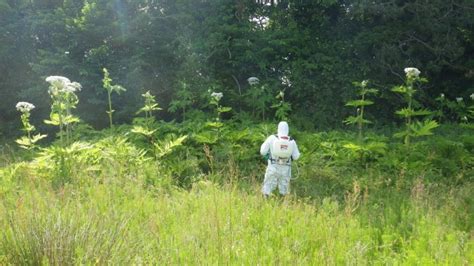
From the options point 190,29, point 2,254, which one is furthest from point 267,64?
point 2,254

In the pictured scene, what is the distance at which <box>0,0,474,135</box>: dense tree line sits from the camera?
1120 cm

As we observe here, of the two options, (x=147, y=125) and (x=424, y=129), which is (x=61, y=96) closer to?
(x=147, y=125)

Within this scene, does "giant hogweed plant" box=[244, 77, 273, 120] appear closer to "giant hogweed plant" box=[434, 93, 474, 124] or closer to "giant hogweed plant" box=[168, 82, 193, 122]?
"giant hogweed plant" box=[168, 82, 193, 122]

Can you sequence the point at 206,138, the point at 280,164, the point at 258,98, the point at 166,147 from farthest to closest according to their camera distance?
the point at 258,98 < the point at 206,138 < the point at 166,147 < the point at 280,164

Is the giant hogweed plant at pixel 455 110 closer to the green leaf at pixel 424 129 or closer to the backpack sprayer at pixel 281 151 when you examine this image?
the green leaf at pixel 424 129

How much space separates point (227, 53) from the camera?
40.2ft

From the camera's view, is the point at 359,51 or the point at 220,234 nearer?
the point at 220,234

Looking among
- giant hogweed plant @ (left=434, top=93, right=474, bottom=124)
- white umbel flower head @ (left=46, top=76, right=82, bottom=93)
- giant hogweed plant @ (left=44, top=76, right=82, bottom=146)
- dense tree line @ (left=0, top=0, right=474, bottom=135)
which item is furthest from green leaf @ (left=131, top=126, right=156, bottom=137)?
giant hogweed plant @ (left=434, top=93, right=474, bottom=124)

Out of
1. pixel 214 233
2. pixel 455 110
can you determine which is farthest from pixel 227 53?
pixel 214 233

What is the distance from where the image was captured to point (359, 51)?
1188cm

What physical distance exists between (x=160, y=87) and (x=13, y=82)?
4.31 metres

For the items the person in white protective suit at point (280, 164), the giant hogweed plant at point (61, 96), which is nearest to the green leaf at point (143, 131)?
the giant hogweed plant at point (61, 96)

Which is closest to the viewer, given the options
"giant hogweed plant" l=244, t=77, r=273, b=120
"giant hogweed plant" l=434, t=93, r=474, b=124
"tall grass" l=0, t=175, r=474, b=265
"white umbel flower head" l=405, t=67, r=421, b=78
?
"tall grass" l=0, t=175, r=474, b=265

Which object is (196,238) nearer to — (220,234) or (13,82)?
(220,234)
